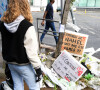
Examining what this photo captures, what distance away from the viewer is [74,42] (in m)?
3.47

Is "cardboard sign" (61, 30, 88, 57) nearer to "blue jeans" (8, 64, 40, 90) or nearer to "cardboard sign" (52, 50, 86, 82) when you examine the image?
"cardboard sign" (52, 50, 86, 82)

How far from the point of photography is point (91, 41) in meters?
6.38

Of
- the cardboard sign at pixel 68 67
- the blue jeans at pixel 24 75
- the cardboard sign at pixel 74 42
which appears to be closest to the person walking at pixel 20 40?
the blue jeans at pixel 24 75

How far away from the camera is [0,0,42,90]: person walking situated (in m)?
1.74

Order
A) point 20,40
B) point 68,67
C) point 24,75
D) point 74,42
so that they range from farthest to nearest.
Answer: point 74,42 → point 68,67 → point 24,75 → point 20,40

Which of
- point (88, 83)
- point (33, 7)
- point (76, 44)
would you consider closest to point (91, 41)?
point (76, 44)

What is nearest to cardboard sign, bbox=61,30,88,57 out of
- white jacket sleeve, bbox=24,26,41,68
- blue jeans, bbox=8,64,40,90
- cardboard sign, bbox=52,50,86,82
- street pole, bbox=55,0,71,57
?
street pole, bbox=55,0,71,57

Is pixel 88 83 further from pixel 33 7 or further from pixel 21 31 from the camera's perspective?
pixel 33 7

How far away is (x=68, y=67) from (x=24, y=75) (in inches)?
56.0

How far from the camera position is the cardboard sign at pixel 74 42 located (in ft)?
11.2

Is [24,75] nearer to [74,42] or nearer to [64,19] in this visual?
[64,19]

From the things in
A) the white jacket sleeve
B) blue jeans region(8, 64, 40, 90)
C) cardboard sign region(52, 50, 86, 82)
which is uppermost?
the white jacket sleeve

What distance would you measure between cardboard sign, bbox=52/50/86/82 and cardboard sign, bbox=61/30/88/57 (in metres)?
0.34

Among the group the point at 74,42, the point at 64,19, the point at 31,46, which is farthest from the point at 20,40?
the point at 74,42
